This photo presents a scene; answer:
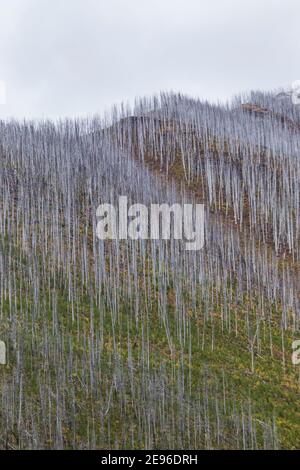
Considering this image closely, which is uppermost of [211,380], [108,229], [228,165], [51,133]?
[51,133]

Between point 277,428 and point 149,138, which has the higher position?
point 149,138

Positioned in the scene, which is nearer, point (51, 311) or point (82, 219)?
point (51, 311)

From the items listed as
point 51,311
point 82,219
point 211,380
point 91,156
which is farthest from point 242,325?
A: point 91,156

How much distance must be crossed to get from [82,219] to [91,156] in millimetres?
13595

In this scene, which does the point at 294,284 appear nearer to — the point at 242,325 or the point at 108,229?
the point at 242,325

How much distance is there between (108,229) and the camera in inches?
1396

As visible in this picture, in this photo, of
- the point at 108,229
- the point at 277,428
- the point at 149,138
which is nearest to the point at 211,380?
the point at 277,428

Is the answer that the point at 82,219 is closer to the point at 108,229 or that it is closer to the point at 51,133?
the point at 108,229

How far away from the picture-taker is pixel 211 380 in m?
23.4
